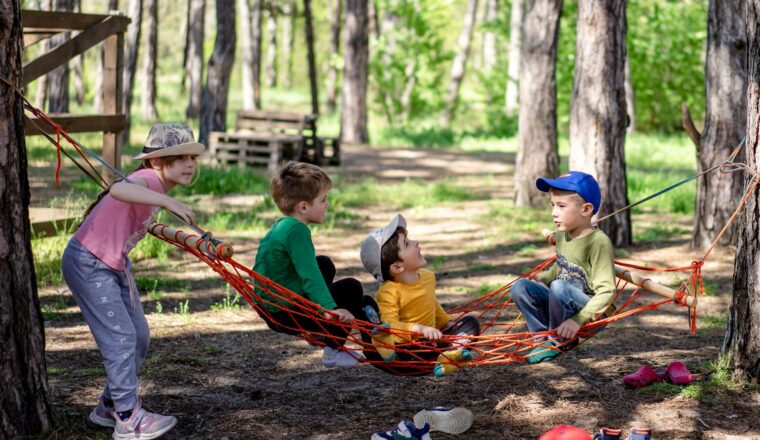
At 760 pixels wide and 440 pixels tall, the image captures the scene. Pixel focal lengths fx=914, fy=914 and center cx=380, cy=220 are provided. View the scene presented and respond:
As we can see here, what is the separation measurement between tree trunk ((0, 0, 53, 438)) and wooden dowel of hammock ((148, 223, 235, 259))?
55cm

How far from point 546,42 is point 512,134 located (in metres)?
11.0

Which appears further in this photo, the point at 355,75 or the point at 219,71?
the point at 355,75

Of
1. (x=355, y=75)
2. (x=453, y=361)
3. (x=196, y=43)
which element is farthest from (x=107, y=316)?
(x=196, y=43)

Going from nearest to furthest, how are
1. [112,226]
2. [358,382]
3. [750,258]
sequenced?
[112,226]
[750,258]
[358,382]

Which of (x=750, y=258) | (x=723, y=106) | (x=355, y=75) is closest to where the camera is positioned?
(x=750, y=258)

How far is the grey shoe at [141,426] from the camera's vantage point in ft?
11.8

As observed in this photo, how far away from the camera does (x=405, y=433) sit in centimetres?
359

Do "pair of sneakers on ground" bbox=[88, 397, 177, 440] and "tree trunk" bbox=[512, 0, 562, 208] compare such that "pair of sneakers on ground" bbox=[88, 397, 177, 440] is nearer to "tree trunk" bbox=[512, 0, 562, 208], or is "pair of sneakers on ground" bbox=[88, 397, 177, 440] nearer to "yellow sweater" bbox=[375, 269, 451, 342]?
"yellow sweater" bbox=[375, 269, 451, 342]

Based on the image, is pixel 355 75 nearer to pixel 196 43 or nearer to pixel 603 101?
pixel 196 43

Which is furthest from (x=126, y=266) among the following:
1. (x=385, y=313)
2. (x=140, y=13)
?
(x=140, y=13)

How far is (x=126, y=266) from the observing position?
373 cm

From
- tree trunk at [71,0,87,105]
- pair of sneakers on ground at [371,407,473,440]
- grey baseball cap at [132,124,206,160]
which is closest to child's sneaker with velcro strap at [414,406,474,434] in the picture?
pair of sneakers on ground at [371,407,473,440]

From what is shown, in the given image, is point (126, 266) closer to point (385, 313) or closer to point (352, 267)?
point (385, 313)

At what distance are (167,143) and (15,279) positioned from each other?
0.79m
